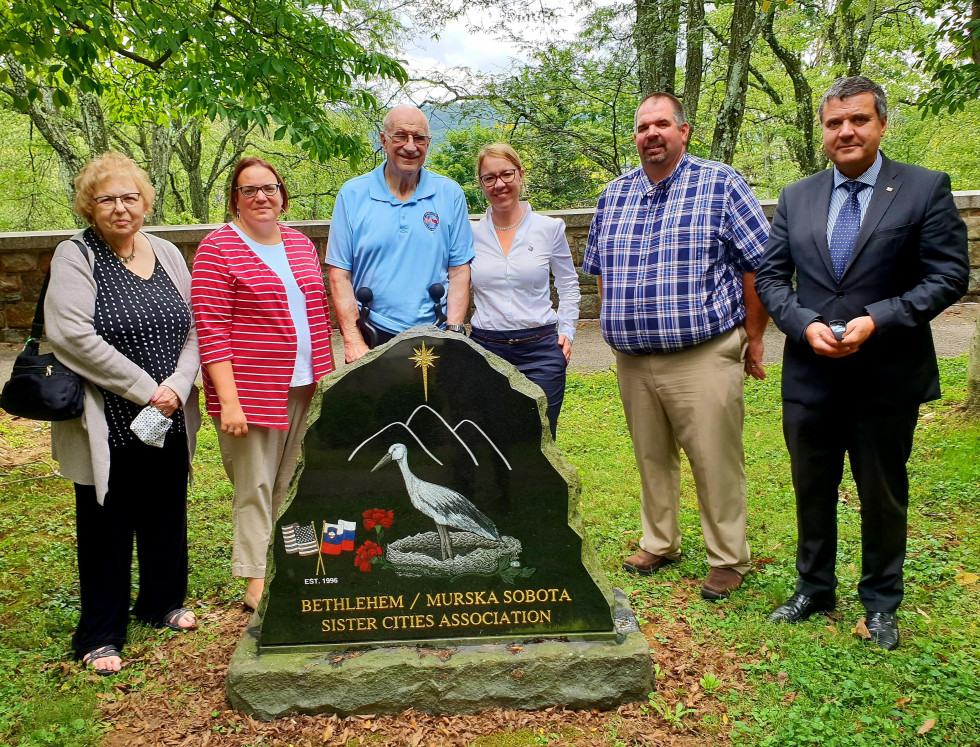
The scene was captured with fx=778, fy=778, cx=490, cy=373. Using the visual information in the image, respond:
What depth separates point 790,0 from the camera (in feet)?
16.4

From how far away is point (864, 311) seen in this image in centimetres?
306

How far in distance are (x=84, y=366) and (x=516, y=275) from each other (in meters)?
1.94

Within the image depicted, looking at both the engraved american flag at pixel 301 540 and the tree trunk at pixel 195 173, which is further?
the tree trunk at pixel 195 173

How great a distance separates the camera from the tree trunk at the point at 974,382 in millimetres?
5613

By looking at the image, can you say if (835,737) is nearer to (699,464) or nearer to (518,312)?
(699,464)

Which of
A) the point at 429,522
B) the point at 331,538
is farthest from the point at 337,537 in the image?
the point at 429,522

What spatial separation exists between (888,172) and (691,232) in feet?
2.70

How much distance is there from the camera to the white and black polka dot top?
3227 mm

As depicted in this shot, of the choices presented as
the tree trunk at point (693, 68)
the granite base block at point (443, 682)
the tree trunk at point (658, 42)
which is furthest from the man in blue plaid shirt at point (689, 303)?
the tree trunk at point (658, 42)

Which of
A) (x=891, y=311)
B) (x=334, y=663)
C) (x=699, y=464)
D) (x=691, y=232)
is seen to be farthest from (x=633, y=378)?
(x=334, y=663)

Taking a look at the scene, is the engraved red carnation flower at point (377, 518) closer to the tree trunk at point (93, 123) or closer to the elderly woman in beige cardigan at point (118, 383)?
the elderly woman in beige cardigan at point (118, 383)

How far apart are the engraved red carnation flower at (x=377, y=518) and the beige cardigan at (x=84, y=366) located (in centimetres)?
99

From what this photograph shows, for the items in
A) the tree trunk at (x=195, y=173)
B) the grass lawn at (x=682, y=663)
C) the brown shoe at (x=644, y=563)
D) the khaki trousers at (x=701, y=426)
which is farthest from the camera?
the tree trunk at (x=195, y=173)

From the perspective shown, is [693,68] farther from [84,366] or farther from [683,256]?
[84,366]
